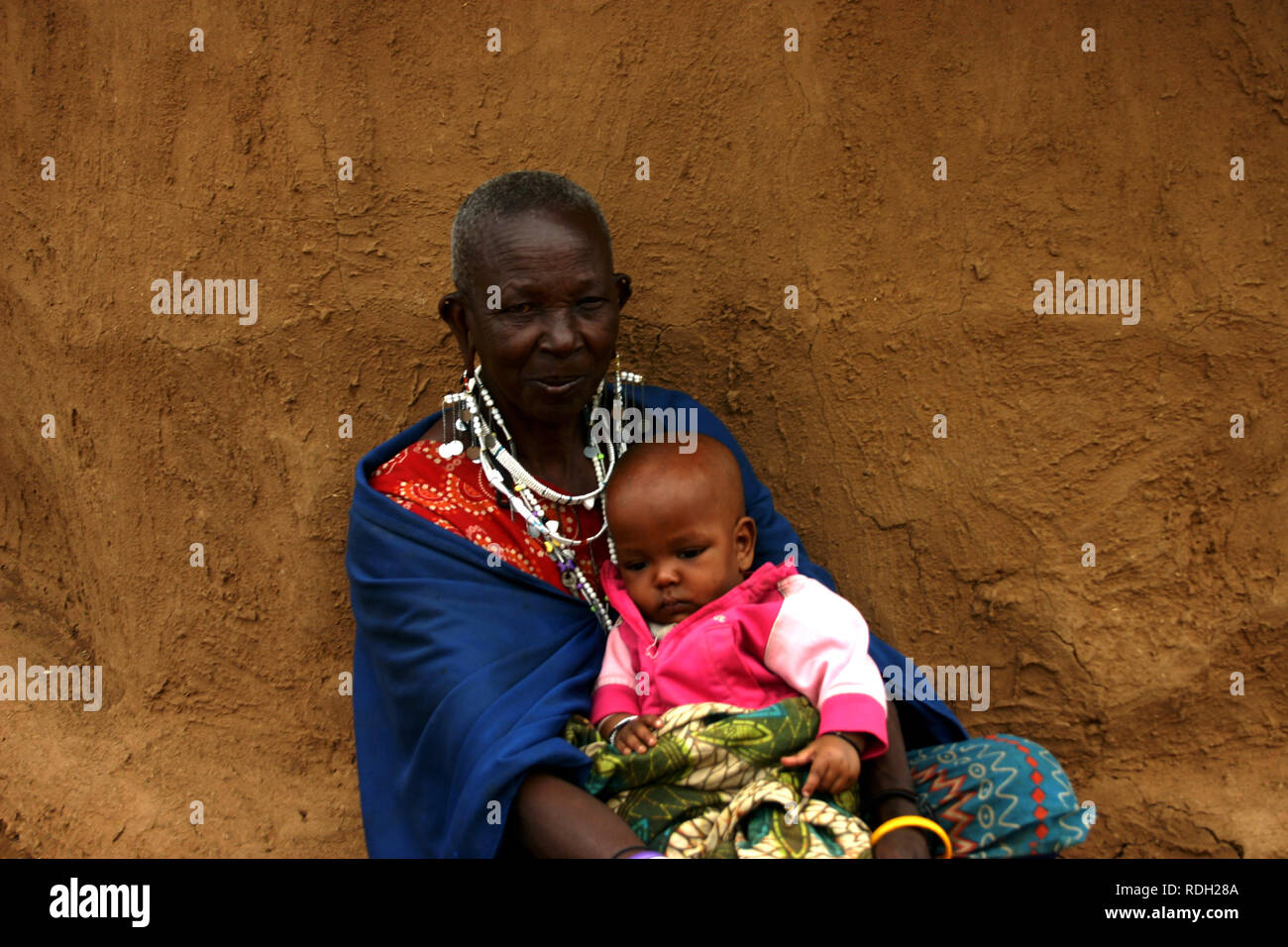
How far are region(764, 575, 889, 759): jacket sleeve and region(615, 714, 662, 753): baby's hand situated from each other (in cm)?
26

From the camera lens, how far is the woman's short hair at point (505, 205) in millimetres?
2586

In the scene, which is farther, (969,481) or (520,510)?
(969,481)

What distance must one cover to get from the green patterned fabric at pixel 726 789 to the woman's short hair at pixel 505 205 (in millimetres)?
1072

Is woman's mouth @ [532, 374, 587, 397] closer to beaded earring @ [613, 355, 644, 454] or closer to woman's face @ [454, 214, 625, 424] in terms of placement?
woman's face @ [454, 214, 625, 424]

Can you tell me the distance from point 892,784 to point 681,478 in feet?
2.42

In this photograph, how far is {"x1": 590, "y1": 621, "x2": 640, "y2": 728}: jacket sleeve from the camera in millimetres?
2443

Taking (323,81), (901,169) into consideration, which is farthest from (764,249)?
(323,81)

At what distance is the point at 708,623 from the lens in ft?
7.84

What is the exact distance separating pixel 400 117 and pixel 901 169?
1370 millimetres

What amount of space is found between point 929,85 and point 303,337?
1836mm

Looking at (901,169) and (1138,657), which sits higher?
(901,169)

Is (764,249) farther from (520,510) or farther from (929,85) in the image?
(520,510)

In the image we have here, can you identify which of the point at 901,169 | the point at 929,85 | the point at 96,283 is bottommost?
the point at 96,283

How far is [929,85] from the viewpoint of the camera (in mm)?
3160
